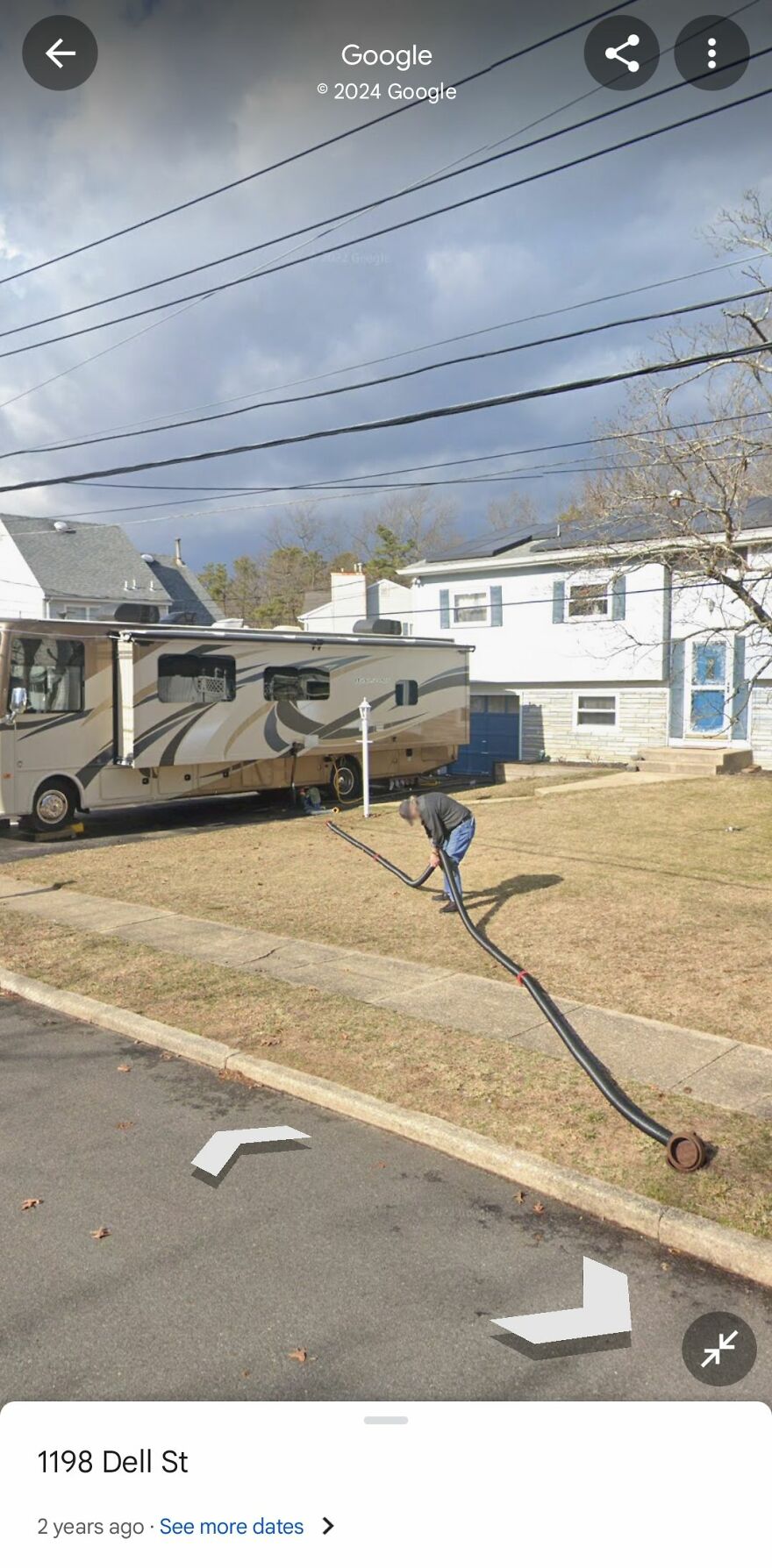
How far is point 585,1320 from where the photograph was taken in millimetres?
4180

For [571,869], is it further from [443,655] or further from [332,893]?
[443,655]

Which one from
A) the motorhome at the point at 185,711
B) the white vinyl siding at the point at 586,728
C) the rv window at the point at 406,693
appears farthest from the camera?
the white vinyl siding at the point at 586,728

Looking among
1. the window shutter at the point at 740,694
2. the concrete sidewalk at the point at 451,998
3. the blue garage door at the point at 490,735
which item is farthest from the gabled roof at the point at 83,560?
the concrete sidewalk at the point at 451,998

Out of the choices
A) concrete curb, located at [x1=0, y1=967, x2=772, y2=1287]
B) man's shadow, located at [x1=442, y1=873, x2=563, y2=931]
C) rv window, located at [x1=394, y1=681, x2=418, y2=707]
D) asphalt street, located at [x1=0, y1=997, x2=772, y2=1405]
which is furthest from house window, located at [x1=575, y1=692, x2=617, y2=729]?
asphalt street, located at [x1=0, y1=997, x2=772, y2=1405]

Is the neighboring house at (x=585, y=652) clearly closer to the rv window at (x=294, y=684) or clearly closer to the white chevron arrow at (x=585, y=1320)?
the rv window at (x=294, y=684)

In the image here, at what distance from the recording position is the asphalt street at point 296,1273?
3.81m

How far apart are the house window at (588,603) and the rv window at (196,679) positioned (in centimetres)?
1044

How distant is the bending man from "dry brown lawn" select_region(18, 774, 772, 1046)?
752 millimetres

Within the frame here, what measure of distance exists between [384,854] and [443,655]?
10.1 metres

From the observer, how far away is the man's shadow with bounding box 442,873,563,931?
11.2 m

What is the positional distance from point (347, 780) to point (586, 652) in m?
8.75

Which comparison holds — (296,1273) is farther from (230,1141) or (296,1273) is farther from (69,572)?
(69,572)

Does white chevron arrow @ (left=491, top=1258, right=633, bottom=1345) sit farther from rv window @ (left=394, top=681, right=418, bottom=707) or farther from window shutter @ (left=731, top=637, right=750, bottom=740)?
window shutter @ (left=731, top=637, right=750, bottom=740)

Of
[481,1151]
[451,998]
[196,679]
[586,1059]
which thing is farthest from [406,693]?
[481,1151]
